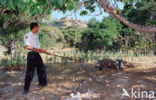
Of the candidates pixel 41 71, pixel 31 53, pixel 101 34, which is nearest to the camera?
pixel 31 53

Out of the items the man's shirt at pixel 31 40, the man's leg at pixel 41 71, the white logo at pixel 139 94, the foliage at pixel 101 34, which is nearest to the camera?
the white logo at pixel 139 94

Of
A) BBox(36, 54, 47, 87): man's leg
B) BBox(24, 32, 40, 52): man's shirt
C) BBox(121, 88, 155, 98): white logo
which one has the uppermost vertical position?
BBox(24, 32, 40, 52): man's shirt

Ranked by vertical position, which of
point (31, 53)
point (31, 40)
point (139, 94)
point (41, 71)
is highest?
point (31, 40)

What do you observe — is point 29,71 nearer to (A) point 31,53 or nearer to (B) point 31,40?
(A) point 31,53

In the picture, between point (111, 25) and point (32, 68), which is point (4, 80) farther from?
point (111, 25)

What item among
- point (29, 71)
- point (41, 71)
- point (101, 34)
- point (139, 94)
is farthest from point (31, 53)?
point (101, 34)

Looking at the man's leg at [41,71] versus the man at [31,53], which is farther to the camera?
the man's leg at [41,71]

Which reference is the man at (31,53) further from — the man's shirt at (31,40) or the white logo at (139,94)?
the white logo at (139,94)

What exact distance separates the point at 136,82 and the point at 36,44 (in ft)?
8.57

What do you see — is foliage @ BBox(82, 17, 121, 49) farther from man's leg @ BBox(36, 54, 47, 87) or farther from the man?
the man

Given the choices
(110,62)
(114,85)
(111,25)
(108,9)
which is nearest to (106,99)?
(114,85)

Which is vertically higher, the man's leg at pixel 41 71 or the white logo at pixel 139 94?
the man's leg at pixel 41 71

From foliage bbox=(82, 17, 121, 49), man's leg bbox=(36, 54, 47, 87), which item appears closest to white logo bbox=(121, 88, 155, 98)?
man's leg bbox=(36, 54, 47, 87)

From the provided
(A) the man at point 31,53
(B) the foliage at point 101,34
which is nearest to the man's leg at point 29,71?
(A) the man at point 31,53
